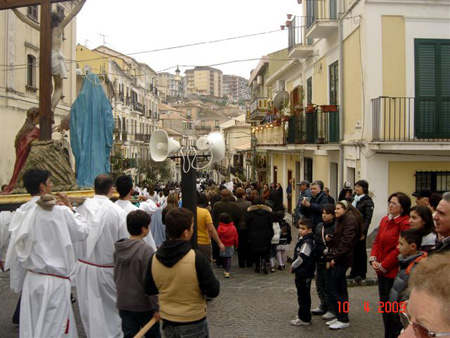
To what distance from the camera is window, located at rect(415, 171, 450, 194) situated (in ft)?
42.5

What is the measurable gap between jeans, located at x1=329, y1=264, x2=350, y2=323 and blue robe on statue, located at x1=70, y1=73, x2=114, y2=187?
3837 millimetres

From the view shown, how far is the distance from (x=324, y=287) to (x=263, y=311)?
99 centimetres

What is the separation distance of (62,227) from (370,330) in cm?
390

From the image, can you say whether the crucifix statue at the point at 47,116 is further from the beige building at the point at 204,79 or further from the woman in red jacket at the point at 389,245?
the beige building at the point at 204,79

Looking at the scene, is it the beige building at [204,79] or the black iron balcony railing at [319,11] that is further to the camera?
the beige building at [204,79]

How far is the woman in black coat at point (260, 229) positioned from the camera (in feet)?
31.0

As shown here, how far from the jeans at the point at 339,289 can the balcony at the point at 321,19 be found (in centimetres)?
1025

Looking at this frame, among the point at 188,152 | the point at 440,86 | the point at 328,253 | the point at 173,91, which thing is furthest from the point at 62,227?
the point at 173,91

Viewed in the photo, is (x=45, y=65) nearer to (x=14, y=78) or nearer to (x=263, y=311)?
(x=263, y=311)

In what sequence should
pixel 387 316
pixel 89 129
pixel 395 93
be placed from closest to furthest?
pixel 387 316
pixel 89 129
pixel 395 93

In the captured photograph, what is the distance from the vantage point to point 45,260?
15.1 ft

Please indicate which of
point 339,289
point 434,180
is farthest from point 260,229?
point 434,180

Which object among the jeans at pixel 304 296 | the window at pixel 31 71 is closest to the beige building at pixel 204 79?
the window at pixel 31 71

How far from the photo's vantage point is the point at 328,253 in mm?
6250
